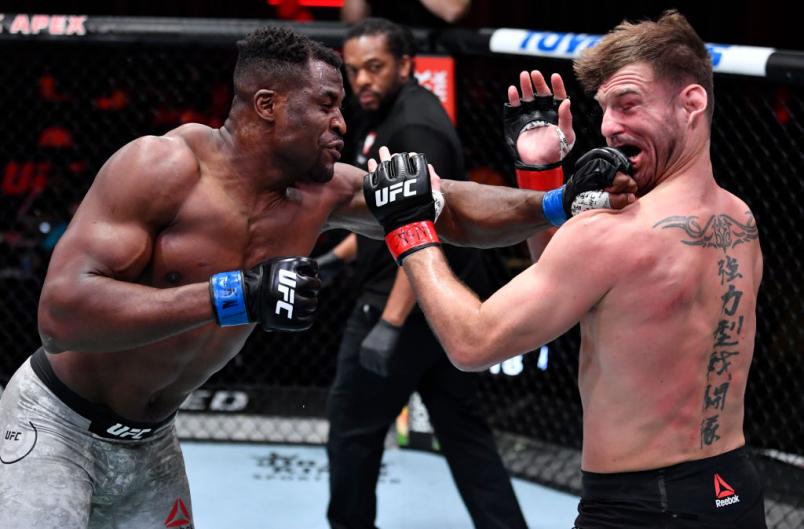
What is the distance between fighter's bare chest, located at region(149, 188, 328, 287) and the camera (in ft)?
7.43

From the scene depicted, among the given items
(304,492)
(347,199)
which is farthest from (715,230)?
(304,492)

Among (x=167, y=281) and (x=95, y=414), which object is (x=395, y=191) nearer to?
(x=167, y=281)

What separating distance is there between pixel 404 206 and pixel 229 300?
36cm

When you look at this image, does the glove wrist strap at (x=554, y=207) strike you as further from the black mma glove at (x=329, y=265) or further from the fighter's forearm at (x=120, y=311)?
the black mma glove at (x=329, y=265)

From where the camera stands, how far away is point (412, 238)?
2.07 meters

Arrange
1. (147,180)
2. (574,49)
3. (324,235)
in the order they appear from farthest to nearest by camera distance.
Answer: (324,235)
(574,49)
(147,180)

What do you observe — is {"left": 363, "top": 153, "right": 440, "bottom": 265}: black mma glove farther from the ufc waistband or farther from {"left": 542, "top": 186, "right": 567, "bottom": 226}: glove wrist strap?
the ufc waistband

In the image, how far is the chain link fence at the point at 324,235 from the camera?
406 cm

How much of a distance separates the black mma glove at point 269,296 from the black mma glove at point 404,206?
0.56 feet

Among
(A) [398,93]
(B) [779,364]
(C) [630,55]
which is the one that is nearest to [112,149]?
(A) [398,93]

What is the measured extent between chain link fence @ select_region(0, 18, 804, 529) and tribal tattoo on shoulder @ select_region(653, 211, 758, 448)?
71.4 inches

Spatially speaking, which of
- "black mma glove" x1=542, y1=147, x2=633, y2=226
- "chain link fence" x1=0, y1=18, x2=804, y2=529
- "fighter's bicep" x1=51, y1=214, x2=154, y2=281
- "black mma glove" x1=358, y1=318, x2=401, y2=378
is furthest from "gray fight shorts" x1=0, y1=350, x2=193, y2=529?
"chain link fence" x1=0, y1=18, x2=804, y2=529

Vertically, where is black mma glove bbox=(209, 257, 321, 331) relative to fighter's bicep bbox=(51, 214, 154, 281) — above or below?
below

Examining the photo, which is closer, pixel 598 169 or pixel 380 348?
pixel 598 169
